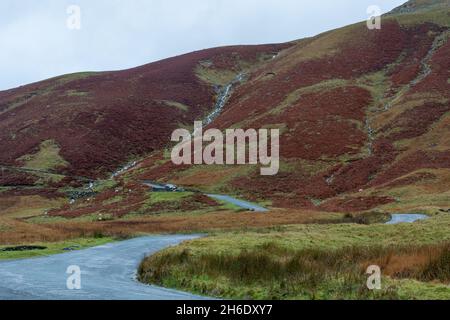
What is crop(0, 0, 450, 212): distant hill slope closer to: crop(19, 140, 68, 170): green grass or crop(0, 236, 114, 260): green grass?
crop(19, 140, 68, 170): green grass

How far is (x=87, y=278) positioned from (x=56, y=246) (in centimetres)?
1440

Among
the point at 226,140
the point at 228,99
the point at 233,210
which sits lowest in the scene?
the point at 233,210

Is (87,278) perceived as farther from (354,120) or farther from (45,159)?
(45,159)

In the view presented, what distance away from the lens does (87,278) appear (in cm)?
2380

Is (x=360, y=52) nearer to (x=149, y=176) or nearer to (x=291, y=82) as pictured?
(x=291, y=82)

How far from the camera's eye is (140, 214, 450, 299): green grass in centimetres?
1783

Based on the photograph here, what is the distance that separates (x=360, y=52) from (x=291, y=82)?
2004 centimetres

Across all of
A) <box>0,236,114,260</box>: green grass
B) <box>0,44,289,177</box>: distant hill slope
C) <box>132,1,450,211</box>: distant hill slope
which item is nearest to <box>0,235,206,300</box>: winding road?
<box>0,236,114,260</box>: green grass

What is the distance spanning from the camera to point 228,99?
13662 cm

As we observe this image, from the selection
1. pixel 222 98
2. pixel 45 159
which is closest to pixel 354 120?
pixel 222 98

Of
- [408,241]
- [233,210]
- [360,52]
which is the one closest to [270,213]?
[233,210]

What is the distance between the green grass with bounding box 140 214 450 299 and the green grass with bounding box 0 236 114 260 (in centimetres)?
955

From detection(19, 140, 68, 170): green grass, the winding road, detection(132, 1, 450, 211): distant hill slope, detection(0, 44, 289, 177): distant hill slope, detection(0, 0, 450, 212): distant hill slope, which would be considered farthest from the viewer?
detection(0, 44, 289, 177): distant hill slope
